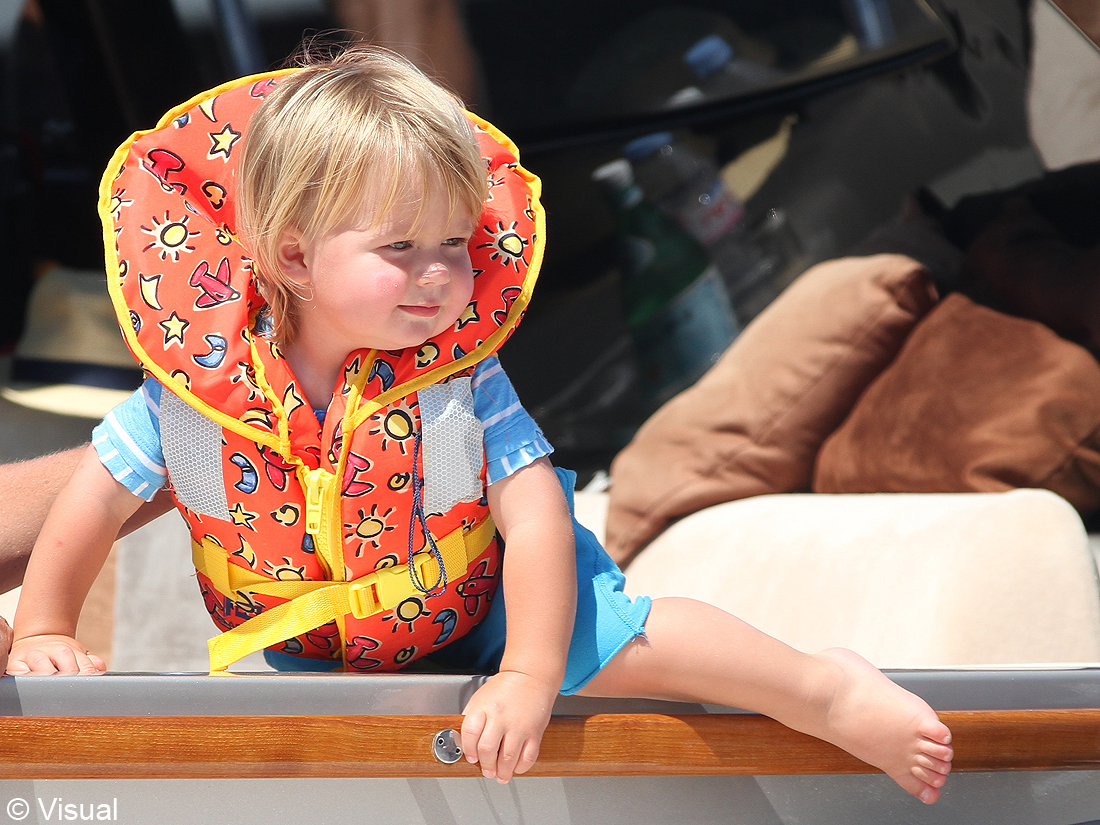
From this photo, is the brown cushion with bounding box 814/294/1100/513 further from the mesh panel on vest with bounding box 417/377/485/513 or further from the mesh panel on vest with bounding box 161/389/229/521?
the mesh panel on vest with bounding box 161/389/229/521

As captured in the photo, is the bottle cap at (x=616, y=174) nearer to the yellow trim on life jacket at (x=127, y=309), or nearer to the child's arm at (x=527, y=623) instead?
the yellow trim on life jacket at (x=127, y=309)

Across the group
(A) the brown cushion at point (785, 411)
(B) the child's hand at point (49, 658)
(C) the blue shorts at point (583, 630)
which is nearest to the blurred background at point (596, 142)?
(A) the brown cushion at point (785, 411)

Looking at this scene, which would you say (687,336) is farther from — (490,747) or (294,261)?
(490,747)

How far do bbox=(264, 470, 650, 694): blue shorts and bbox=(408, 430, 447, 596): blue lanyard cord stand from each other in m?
0.08

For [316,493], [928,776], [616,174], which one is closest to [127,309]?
[316,493]

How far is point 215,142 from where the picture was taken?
2.93 ft

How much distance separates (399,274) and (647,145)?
159cm

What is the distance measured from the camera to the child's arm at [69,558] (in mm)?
792

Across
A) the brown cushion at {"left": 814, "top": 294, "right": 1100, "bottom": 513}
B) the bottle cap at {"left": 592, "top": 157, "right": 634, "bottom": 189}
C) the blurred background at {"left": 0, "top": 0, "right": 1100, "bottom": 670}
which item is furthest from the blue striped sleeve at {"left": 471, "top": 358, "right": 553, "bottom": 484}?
the bottle cap at {"left": 592, "top": 157, "right": 634, "bottom": 189}

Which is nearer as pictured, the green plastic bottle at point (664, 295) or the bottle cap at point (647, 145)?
the green plastic bottle at point (664, 295)

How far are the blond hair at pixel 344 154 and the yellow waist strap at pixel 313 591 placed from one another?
0.21m

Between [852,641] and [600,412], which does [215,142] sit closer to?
[852,641]

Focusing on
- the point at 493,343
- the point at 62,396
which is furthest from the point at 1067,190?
the point at 62,396

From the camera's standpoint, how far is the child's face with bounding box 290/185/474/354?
740 mm
